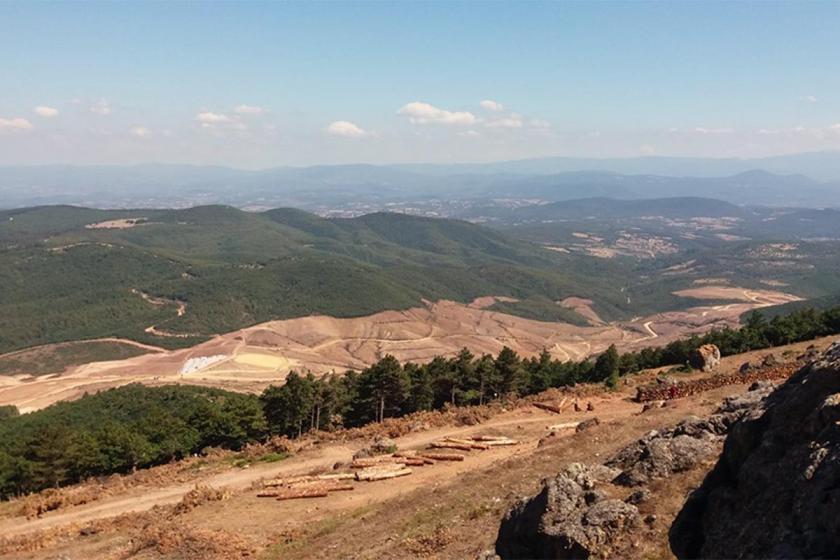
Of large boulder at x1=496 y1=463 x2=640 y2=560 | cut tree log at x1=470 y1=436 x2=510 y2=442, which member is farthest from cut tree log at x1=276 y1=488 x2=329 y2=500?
large boulder at x1=496 y1=463 x2=640 y2=560

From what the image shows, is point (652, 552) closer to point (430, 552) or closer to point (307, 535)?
point (430, 552)

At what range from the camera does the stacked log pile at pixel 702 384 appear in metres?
35.6

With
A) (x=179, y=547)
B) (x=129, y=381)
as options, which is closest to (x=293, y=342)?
(x=129, y=381)

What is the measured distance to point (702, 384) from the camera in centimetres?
3809

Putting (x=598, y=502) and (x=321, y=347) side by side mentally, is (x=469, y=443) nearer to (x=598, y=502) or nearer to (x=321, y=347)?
(x=598, y=502)

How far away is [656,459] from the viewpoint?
1477 cm

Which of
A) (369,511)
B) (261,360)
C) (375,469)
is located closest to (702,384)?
(375,469)

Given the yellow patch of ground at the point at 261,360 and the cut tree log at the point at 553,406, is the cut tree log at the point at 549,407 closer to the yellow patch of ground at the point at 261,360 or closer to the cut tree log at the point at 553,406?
the cut tree log at the point at 553,406

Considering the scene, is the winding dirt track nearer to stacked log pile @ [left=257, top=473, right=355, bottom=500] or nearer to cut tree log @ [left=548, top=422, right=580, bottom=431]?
cut tree log @ [left=548, top=422, right=580, bottom=431]

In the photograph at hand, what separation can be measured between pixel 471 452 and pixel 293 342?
468 feet

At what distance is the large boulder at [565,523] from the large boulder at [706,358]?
39.6 meters

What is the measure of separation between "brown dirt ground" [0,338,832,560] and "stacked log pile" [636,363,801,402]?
3126mm

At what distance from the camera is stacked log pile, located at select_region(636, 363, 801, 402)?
1400 inches

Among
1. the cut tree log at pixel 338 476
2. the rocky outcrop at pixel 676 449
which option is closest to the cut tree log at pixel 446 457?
the cut tree log at pixel 338 476
